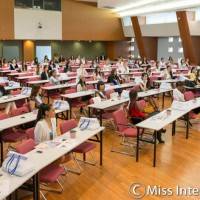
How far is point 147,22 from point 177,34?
389cm

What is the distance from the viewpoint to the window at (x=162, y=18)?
994 inches

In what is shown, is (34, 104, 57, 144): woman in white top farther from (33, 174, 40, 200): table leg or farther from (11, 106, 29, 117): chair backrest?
(11, 106, 29, 117): chair backrest

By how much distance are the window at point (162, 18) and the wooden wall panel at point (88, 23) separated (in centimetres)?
375

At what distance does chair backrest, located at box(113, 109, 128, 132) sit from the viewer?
7730 millimetres

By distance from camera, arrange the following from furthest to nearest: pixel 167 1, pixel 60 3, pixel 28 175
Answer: pixel 60 3 → pixel 167 1 → pixel 28 175

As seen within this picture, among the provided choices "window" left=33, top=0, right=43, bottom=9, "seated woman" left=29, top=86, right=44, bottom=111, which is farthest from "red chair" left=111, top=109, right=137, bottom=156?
"window" left=33, top=0, right=43, bottom=9

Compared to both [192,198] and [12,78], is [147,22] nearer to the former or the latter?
[12,78]

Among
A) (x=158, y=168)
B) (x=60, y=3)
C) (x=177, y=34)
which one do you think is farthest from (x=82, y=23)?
(x=158, y=168)

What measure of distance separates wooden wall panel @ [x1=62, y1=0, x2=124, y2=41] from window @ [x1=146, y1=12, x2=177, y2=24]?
3750 millimetres

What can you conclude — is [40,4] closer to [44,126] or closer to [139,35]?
[139,35]

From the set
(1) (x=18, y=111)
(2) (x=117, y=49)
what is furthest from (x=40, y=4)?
(1) (x=18, y=111)

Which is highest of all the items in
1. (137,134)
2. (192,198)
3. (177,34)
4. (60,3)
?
(60,3)

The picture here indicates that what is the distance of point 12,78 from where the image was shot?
1769 cm

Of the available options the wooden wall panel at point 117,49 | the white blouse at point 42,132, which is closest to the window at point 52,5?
the wooden wall panel at point 117,49
